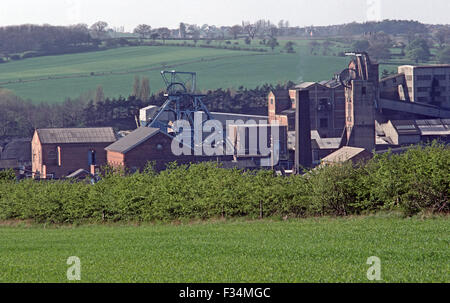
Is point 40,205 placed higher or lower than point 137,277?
lower

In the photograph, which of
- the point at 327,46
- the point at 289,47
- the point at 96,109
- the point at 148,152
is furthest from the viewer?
the point at 289,47

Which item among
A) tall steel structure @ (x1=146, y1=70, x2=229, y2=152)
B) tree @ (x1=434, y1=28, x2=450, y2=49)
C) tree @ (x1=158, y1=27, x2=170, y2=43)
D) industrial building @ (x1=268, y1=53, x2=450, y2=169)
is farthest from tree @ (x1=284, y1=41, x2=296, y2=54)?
tall steel structure @ (x1=146, y1=70, x2=229, y2=152)

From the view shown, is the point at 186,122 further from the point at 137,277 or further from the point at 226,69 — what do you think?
the point at 226,69

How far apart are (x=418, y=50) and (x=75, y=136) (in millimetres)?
64778

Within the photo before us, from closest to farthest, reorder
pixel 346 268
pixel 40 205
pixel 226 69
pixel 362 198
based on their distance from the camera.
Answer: pixel 346 268 → pixel 362 198 → pixel 40 205 → pixel 226 69

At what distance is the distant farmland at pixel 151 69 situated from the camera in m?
95.4

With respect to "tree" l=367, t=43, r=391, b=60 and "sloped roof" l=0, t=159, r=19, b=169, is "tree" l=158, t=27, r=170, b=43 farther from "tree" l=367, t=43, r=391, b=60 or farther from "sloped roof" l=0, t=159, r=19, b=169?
"sloped roof" l=0, t=159, r=19, b=169

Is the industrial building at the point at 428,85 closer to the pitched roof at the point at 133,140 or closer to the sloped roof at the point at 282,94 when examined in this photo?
the sloped roof at the point at 282,94

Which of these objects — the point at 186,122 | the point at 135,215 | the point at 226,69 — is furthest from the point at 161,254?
the point at 226,69

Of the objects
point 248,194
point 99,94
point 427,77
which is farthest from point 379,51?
point 248,194

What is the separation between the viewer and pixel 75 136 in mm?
51750

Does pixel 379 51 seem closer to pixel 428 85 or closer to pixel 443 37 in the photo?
pixel 443 37

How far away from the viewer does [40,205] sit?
829 inches

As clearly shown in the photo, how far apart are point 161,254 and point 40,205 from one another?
1035 cm
